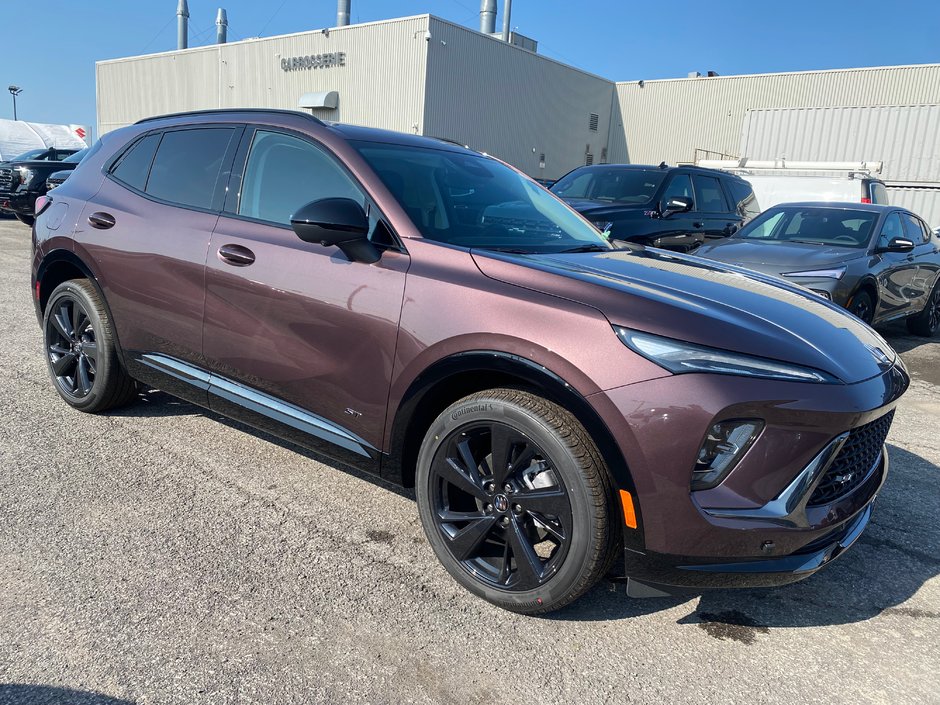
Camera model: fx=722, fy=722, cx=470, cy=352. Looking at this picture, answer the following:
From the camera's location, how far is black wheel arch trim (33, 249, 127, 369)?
12.6ft

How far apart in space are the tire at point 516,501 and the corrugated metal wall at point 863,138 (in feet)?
64.1

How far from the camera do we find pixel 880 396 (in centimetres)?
235

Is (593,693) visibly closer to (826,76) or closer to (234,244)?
(234,244)

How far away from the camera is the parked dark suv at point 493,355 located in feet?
6.95

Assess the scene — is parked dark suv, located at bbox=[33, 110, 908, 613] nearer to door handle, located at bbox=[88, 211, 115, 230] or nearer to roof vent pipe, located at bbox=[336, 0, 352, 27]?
door handle, located at bbox=[88, 211, 115, 230]

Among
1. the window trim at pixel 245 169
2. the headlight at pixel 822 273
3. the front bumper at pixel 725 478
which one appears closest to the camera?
the front bumper at pixel 725 478

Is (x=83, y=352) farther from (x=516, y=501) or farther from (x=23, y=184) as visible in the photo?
(x=23, y=184)

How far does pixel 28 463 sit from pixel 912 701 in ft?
12.2

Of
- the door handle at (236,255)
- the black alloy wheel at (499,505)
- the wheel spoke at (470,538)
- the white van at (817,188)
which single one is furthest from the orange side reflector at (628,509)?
Answer: the white van at (817,188)

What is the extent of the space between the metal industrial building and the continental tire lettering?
64.4 feet

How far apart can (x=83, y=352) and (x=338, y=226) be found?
2224mm

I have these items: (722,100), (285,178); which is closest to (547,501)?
(285,178)

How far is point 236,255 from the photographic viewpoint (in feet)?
10.3

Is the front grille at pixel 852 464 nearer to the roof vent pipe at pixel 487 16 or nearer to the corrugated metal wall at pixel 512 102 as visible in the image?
the corrugated metal wall at pixel 512 102
